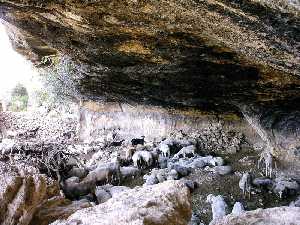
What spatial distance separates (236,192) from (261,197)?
49cm

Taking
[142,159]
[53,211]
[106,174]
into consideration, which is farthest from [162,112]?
[53,211]

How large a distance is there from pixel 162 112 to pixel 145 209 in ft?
28.2

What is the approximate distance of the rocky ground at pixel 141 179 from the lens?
2988 mm

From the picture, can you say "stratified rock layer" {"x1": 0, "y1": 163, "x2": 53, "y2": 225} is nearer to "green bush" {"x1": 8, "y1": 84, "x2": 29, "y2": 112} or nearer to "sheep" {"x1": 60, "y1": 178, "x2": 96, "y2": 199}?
"sheep" {"x1": 60, "y1": 178, "x2": 96, "y2": 199}

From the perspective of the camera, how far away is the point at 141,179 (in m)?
8.66

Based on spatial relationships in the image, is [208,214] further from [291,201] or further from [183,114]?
[183,114]

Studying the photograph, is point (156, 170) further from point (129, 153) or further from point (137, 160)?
point (129, 153)

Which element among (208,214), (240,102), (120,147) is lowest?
(120,147)

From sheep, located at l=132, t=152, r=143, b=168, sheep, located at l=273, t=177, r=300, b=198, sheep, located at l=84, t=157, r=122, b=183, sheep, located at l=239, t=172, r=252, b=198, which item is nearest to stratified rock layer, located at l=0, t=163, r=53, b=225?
sheep, located at l=84, t=157, r=122, b=183

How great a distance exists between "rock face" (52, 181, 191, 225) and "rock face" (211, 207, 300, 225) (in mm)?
354

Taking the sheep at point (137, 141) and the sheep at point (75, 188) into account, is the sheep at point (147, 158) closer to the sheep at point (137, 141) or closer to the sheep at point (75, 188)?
the sheep at point (137, 141)

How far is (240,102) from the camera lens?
8023 mm

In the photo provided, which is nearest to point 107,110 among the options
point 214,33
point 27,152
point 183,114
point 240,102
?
point 183,114

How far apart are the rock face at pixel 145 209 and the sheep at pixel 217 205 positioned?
3.14 metres
